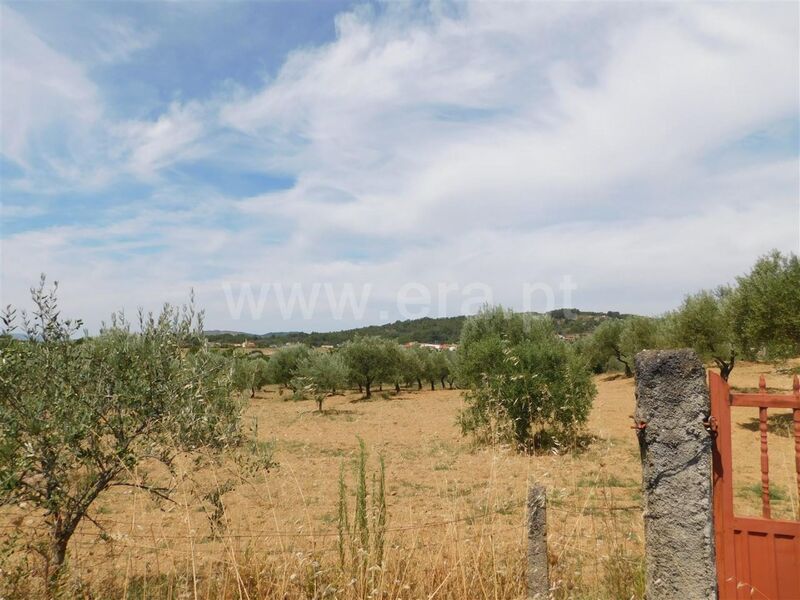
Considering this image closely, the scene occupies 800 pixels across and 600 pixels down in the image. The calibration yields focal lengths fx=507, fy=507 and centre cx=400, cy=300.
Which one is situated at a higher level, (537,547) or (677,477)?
(677,477)

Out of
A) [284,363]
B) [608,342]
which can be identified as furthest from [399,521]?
[608,342]

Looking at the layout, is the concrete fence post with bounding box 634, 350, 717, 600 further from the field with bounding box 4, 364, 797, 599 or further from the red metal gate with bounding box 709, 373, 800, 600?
the field with bounding box 4, 364, 797, 599

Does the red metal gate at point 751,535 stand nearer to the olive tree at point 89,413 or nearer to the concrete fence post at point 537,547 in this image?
the concrete fence post at point 537,547

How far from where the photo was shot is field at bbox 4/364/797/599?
12.7 ft

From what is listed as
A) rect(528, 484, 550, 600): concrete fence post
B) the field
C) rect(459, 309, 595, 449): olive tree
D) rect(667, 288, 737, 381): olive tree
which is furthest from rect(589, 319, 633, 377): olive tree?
rect(528, 484, 550, 600): concrete fence post

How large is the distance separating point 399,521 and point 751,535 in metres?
4.74

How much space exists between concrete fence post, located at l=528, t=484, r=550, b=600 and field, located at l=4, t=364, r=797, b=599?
0.23 metres

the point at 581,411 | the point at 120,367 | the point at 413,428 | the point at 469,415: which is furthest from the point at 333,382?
the point at 120,367

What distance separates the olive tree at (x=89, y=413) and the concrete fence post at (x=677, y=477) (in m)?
3.46

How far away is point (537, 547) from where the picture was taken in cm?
368

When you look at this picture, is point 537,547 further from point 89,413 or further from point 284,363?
point 284,363

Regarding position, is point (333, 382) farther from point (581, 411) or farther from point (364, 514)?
point (364, 514)

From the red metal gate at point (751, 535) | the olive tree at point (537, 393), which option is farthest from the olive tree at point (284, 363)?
the red metal gate at point (751, 535)

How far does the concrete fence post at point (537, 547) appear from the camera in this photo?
144 inches
